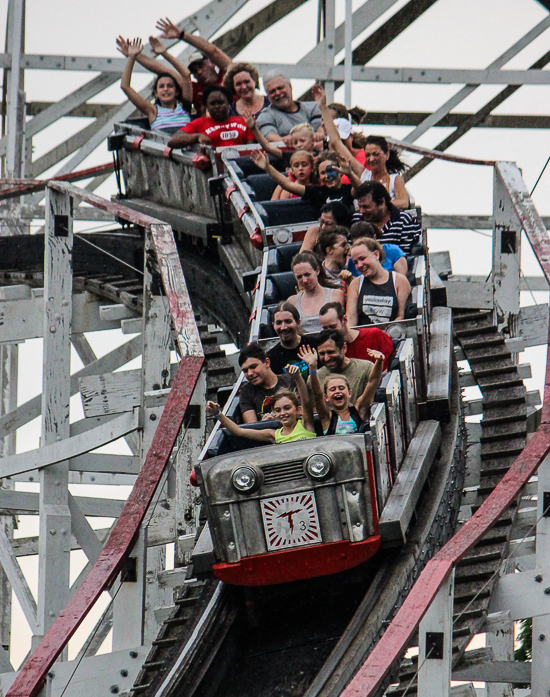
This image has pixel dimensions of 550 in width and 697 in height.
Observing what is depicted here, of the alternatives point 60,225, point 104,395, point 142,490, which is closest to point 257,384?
point 142,490

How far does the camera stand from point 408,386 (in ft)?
26.0

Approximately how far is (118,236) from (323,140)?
98.1 inches

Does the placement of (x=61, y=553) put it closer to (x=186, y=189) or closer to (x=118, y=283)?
(x=118, y=283)

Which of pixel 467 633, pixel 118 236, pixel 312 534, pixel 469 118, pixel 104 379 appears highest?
pixel 469 118

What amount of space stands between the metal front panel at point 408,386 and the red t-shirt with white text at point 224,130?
428cm

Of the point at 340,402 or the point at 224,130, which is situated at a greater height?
the point at 224,130

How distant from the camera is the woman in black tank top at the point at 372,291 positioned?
8359 mm

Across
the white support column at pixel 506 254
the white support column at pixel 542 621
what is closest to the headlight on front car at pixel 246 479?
the white support column at pixel 542 621

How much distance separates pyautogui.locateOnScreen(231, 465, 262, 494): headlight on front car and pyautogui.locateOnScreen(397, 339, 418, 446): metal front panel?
1240 mm

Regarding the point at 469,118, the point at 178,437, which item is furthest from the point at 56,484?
the point at 469,118

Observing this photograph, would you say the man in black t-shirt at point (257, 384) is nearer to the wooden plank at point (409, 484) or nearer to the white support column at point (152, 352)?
the white support column at point (152, 352)

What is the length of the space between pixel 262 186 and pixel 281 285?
213 centimetres

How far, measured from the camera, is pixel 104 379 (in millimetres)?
8688

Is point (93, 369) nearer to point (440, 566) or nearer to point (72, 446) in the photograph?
point (72, 446)
